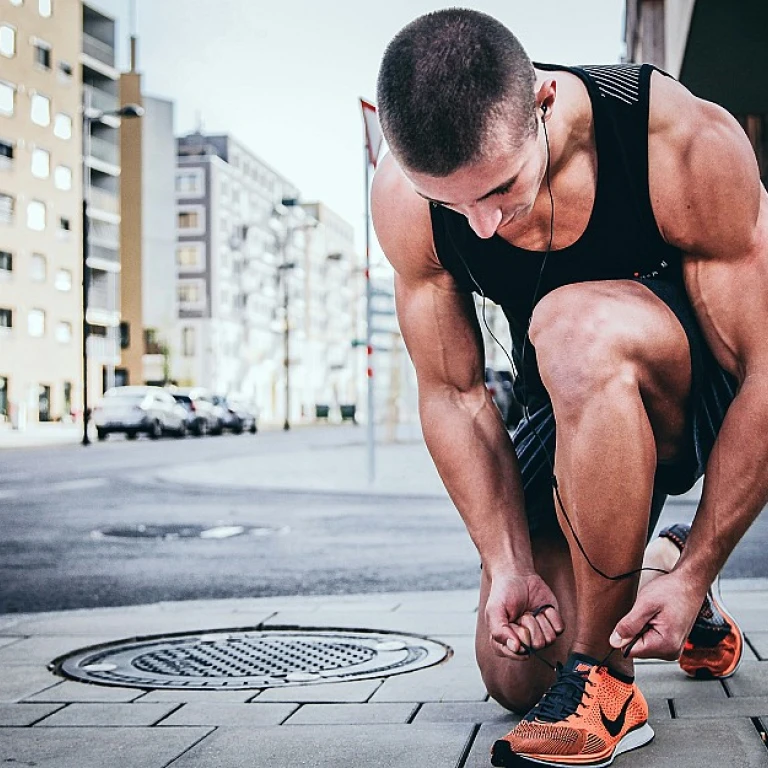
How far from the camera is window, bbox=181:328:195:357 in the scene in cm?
7888

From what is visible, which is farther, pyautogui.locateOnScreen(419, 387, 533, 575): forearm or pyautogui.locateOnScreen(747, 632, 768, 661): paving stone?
pyautogui.locateOnScreen(747, 632, 768, 661): paving stone

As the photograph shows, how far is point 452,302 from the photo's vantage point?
9.30 ft

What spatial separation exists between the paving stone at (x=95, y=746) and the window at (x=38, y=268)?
54030 millimetres

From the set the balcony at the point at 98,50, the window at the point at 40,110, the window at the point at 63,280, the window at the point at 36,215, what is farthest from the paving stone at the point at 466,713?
the balcony at the point at 98,50

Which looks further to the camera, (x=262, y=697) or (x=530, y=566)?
(x=262, y=697)

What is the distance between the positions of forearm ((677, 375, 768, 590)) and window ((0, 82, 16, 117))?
5426cm

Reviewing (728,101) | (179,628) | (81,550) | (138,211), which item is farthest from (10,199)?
(179,628)

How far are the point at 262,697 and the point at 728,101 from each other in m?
11.5

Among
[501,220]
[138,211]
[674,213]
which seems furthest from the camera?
[138,211]

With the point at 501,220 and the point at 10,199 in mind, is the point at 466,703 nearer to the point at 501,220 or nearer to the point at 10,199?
the point at 501,220

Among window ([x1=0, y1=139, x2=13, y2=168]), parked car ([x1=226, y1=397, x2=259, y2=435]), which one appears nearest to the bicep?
parked car ([x1=226, y1=397, x2=259, y2=435])

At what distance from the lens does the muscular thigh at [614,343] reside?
Answer: 2395mm

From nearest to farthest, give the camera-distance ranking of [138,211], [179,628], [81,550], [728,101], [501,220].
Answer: [501,220] → [179,628] → [81,550] → [728,101] → [138,211]

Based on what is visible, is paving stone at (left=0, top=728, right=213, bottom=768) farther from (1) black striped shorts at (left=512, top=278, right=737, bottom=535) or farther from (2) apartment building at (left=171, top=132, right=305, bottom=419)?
(2) apartment building at (left=171, top=132, right=305, bottom=419)
